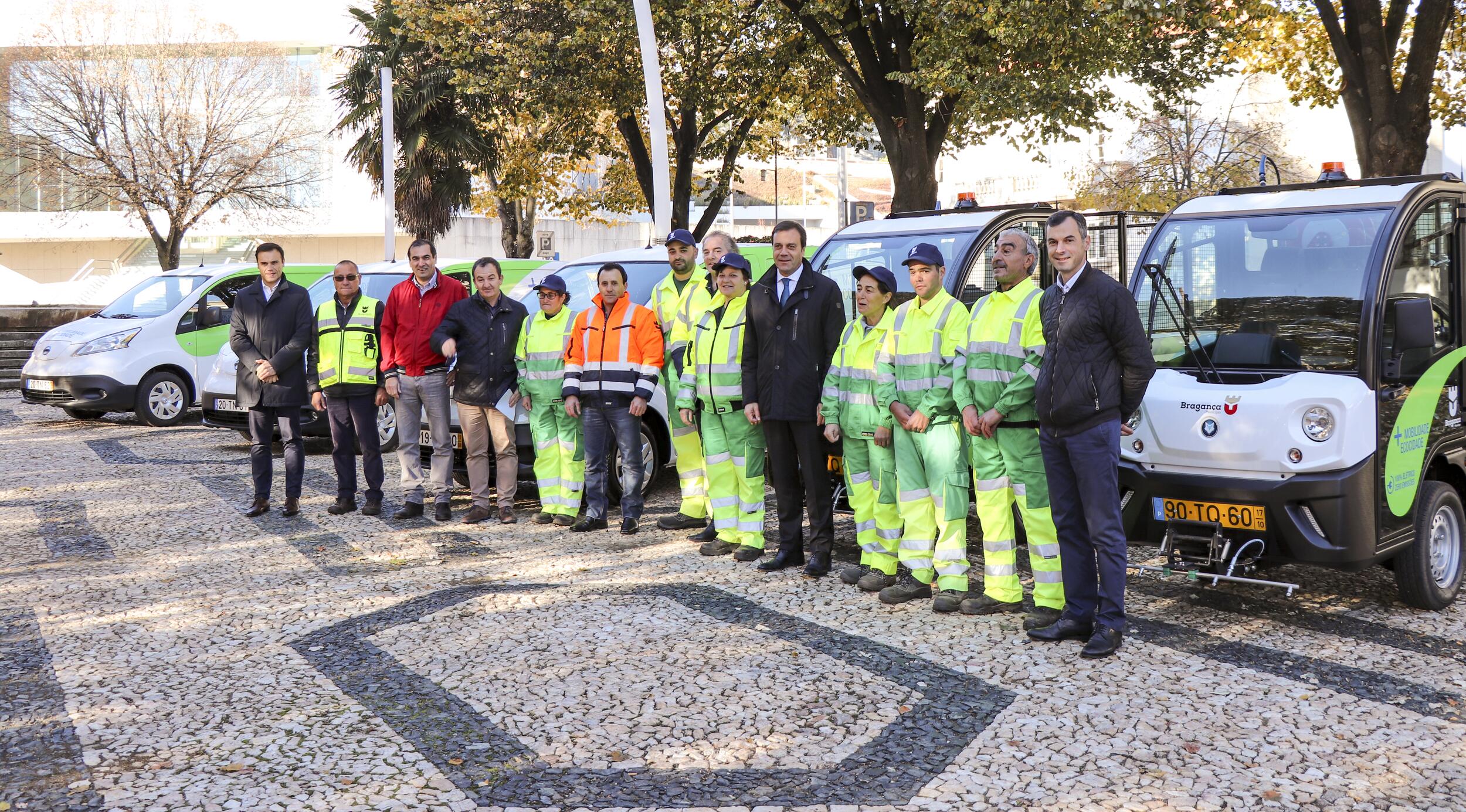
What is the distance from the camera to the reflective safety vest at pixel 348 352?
9.42 metres

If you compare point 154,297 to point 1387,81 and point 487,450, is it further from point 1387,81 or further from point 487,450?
point 1387,81

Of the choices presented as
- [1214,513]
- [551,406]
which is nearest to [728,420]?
[551,406]

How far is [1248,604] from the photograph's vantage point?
22.3 feet

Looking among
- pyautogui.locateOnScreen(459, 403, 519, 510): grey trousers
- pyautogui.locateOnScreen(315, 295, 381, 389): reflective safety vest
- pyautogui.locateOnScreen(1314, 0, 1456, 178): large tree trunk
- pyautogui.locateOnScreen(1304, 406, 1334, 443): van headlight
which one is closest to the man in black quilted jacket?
pyautogui.locateOnScreen(1304, 406, 1334, 443): van headlight

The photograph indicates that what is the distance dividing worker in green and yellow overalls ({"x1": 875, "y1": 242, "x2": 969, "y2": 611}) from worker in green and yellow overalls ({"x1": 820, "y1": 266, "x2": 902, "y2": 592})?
0.44 ft

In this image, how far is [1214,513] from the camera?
6.25m

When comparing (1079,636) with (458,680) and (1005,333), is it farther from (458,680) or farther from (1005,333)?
(458,680)

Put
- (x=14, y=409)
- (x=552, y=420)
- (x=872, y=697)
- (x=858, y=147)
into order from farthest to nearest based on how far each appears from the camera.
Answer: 1. (x=858, y=147)
2. (x=14, y=409)
3. (x=552, y=420)
4. (x=872, y=697)

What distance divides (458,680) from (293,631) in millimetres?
1320

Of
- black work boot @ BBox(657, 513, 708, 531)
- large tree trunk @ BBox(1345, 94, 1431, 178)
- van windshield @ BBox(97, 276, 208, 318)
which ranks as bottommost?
black work boot @ BBox(657, 513, 708, 531)

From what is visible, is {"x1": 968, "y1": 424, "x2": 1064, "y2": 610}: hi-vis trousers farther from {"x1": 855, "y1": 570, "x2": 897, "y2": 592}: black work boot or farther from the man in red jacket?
the man in red jacket

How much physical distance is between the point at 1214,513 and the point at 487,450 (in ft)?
17.4

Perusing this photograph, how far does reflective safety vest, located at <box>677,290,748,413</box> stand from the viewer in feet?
26.1

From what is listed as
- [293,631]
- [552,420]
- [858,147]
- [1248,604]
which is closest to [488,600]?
[293,631]
